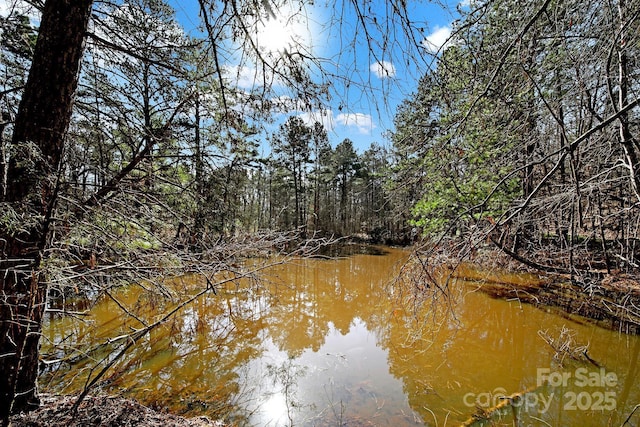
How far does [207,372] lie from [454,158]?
4.27 metres

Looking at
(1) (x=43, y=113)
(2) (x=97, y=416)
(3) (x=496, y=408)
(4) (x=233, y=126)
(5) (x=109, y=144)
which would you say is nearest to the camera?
(1) (x=43, y=113)

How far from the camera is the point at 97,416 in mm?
2285

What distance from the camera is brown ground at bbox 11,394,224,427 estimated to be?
2.07m

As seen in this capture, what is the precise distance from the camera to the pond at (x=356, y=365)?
10.1 feet

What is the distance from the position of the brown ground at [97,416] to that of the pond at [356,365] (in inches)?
10.9

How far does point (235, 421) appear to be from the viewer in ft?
9.86

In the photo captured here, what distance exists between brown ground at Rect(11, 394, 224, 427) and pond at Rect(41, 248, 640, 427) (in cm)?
28

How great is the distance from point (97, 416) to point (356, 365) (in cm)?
326

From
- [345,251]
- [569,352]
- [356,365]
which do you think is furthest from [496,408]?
[345,251]

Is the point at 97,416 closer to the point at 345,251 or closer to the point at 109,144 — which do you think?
the point at 109,144

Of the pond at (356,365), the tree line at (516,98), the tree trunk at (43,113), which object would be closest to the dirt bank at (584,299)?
the pond at (356,365)

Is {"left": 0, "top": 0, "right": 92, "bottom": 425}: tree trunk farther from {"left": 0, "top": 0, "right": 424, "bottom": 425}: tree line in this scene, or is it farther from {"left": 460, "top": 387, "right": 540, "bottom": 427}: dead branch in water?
{"left": 460, "top": 387, "right": 540, "bottom": 427}: dead branch in water

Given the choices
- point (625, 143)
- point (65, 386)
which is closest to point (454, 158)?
point (625, 143)

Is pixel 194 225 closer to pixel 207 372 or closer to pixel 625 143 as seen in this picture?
pixel 207 372
